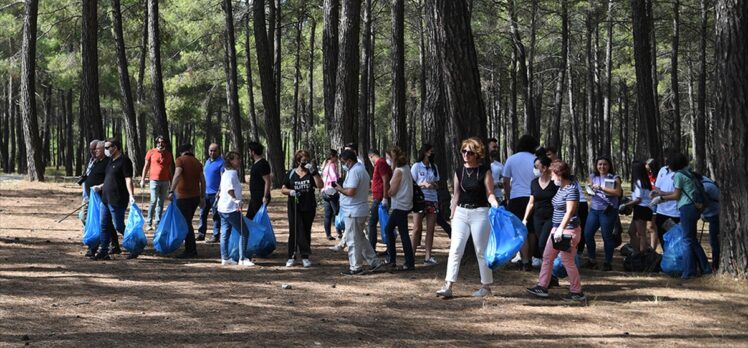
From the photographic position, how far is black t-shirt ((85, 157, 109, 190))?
12195 millimetres

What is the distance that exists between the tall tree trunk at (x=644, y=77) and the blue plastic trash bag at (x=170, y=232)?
12.0 meters

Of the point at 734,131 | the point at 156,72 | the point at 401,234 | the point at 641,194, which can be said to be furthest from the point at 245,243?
the point at 156,72

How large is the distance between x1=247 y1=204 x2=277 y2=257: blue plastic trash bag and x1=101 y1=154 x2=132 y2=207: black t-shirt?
5.98 feet

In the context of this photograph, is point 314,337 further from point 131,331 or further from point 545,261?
point 545,261

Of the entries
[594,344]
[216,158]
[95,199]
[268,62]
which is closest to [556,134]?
[268,62]

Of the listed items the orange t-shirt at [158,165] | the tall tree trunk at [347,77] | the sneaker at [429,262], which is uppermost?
the tall tree trunk at [347,77]

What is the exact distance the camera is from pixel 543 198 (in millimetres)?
9945

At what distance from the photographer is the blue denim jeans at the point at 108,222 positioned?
11.8 meters

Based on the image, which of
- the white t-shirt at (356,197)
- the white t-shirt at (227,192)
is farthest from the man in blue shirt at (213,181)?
the white t-shirt at (356,197)

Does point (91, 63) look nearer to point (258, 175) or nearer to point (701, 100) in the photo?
point (258, 175)

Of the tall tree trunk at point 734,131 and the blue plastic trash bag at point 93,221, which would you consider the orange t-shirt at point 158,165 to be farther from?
the tall tree trunk at point 734,131

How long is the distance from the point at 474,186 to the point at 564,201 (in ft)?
3.16

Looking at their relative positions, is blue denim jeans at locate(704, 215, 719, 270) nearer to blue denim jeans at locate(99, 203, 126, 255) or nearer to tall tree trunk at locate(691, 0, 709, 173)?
blue denim jeans at locate(99, 203, 126, 255)

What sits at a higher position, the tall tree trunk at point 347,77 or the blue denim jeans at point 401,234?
the tall tree trunk at point 347,77
